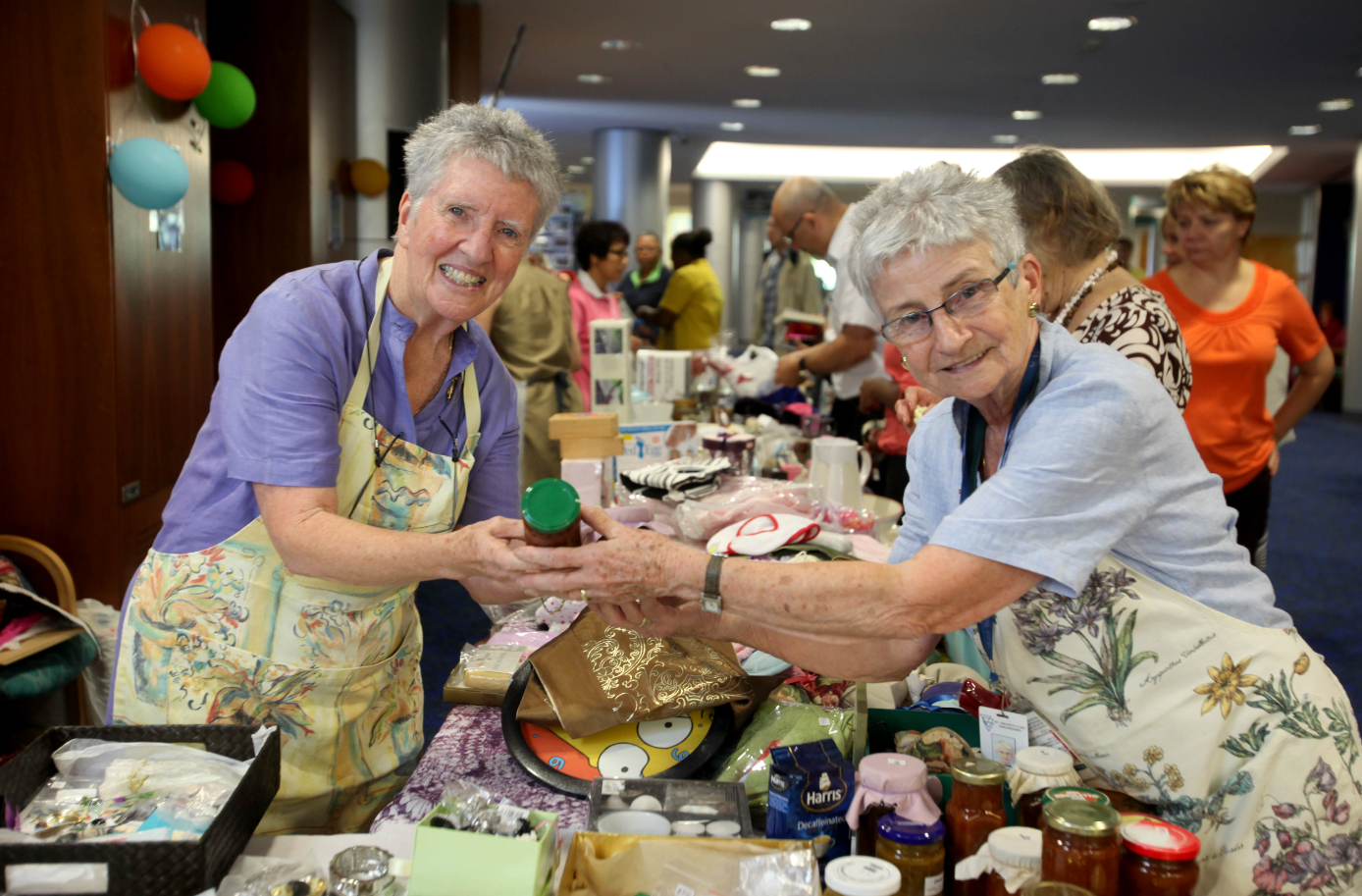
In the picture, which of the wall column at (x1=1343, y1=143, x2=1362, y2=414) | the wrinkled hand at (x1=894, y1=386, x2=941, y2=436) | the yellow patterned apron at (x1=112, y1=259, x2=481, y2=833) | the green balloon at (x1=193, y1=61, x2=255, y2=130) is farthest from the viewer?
the wall column at (x1=1343, y1=143, x2=1362, y2=414)

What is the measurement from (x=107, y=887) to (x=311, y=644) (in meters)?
0.59

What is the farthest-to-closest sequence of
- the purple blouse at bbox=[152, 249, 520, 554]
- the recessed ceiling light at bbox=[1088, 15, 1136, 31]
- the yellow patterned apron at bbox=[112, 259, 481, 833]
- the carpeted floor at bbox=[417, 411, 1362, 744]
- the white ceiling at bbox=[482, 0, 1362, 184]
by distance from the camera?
1. the white ceiling at bbox=[482, 0, 1362, 184]
2. the recessed ceiling light at bbox=[1088, 15, 1136, 31]
3. the carpeted floor at bbox=[417, 411, 1362, 744]
4. the yellow patterned apron at bbox=[112, 259, 481, 833]
5. the purple blouse at bbox=[152, 249, 520, 554]

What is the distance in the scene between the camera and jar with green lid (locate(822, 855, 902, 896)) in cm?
97

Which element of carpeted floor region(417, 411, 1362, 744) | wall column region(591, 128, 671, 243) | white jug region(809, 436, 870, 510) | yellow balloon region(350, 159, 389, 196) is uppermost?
wall column region(591, 128, 671, 243)

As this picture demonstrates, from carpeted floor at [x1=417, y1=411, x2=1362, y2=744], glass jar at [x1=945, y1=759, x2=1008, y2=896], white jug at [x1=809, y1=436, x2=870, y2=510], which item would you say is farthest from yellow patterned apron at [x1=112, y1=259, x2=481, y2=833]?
carpeted floor at [x1=417, y1=411, x2=1362, y2=744]

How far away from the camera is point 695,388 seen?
4941 mm

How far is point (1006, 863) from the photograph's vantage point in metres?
1.03

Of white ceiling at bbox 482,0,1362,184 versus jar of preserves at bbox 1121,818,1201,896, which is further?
white ceiling at bbox 482,0,1362,184

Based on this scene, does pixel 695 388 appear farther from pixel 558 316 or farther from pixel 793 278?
pixel 793 278

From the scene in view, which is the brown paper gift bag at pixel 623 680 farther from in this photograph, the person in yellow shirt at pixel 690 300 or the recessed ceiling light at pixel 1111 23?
the recessed ceiling light at pixel 1111 23

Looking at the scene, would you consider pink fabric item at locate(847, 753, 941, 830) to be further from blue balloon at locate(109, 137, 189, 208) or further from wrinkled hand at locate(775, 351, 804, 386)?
wrinkled hand at locate(775, 351, 804, 386)

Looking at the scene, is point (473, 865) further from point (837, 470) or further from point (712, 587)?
point (837, 470)

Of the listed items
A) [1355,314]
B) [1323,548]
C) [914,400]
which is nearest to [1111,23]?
[1323,548]

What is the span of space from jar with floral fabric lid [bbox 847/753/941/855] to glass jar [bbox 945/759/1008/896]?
0.03 metres
